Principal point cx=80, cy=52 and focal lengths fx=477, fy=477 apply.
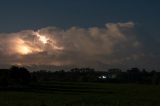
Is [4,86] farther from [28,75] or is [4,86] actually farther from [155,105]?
[155,105]

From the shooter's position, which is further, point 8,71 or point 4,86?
point 8,71

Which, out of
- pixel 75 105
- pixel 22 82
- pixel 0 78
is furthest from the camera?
pixel 22 82

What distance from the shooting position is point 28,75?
573 ft

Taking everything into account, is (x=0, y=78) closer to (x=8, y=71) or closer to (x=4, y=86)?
(x=4, y=86)

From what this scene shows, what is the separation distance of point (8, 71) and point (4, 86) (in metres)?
38.9

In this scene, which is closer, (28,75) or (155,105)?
(155,105)

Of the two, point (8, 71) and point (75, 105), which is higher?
point (8, 71)

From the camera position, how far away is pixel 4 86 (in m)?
138

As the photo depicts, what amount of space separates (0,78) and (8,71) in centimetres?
4068

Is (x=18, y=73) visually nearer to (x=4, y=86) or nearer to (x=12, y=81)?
(x=12, y=81)

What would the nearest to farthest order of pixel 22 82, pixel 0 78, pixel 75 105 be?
pixel 75 105, pixel 0 78, pixel 22 82

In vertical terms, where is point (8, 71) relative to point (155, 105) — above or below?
above

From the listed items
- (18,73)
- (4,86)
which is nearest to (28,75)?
(18,73)

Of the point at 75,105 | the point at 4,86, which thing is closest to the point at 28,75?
the point at 4,86
